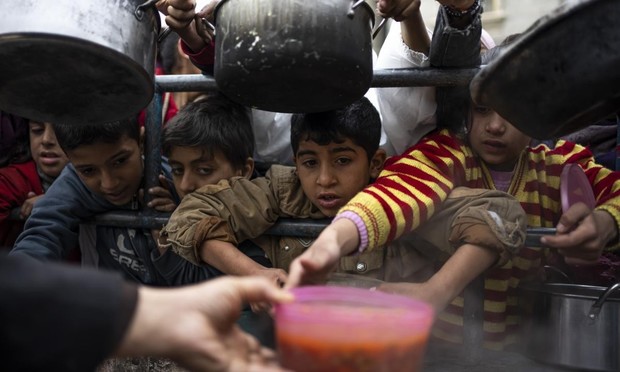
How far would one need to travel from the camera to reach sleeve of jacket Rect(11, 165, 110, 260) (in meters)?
2.54

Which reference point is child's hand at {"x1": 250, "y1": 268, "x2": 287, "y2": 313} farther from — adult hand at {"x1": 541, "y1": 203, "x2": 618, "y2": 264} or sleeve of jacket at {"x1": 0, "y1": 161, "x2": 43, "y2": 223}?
sleeve of jacket at {"x1": 0, "y1": 161, "x2": 43, "y2": 223}

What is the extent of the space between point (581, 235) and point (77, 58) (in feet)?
5.00

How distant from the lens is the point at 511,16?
13039 mm

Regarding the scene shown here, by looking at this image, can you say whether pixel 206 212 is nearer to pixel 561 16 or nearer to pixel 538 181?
pixel 538 181

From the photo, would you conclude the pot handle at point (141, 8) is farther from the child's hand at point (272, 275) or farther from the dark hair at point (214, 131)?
the child's hand at point (272, 275)

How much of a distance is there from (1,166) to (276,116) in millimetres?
1309

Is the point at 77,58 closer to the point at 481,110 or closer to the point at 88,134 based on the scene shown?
the point at 88,134

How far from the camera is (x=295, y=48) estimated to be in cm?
184

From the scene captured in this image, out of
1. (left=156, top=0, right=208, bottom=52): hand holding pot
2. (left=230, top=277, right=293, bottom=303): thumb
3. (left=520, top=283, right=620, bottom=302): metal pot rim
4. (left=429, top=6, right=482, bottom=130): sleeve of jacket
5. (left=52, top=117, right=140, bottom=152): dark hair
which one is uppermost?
(left=156, top=0, right=208, bottom=52): hand holding pot

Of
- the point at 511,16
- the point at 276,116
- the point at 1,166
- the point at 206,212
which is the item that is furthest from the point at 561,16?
the point at 511,16

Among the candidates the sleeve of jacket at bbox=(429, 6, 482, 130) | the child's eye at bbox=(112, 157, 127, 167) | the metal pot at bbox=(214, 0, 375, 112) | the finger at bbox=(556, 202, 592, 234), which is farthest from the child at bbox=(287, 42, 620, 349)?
the child's eye at bbox=(112, 157, 127, 167)

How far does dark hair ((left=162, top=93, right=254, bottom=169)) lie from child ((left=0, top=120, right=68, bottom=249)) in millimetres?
703

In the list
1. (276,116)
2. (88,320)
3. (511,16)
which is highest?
(511,16)

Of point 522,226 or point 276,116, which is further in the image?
point 276,116
